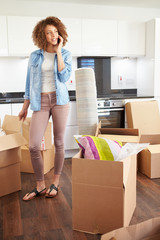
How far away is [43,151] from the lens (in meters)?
3.05

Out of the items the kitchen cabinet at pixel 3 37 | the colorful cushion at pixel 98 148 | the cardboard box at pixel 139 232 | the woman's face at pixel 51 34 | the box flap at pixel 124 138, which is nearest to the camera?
the cardboard box at pixel 139 232

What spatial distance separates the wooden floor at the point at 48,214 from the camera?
186 centimetres

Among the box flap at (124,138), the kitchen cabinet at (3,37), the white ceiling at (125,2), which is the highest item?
the white ceiling at (125,2)

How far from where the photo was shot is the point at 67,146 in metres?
3.75

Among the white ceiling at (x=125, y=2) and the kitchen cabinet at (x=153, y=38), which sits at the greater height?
the white ceiling at (x=125, y=2)

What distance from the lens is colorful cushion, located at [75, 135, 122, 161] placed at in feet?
5.94

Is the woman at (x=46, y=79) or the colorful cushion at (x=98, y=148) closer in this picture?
the colorful cushion at (x=98, y=148)

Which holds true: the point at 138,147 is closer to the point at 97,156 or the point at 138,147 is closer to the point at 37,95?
the point at 97,156

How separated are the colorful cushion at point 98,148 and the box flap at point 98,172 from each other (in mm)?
108

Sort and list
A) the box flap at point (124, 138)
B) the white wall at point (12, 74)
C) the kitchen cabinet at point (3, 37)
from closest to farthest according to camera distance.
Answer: the box flap at point (124, 138)
the kitchen cabinet at point (3, 37)
the white wall at point (12, 74)

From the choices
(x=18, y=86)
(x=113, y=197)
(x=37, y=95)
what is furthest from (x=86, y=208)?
(x=18, y=86)

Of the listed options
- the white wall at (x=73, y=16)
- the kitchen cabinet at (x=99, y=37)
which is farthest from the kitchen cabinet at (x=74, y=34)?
the white wall at (x=73, y=16)

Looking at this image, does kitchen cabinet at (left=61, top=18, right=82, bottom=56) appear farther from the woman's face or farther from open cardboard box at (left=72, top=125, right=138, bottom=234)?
open cardboard box at (left=72, top=125, right=138, bottom=234)

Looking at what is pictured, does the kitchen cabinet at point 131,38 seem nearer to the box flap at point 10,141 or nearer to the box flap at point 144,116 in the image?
the box flap at point 144,116
